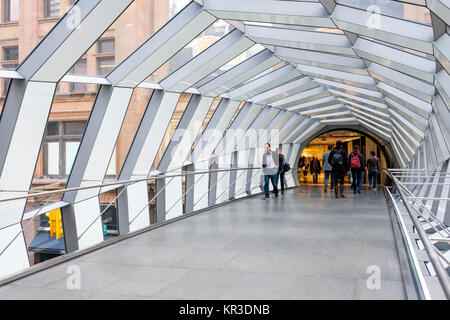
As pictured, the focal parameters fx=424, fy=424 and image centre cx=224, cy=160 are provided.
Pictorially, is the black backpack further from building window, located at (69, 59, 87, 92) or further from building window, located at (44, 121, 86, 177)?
building window, located at (69, 59, 87, 92)

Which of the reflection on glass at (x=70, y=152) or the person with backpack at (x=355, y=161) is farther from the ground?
the reflection on glass at (x=70, y=152)

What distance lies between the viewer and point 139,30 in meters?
6.68

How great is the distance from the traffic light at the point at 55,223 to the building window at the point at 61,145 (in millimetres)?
720

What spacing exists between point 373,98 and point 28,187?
8341 millimetres

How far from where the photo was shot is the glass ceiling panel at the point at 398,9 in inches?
169

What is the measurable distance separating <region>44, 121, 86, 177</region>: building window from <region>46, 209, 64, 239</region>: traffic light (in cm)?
72

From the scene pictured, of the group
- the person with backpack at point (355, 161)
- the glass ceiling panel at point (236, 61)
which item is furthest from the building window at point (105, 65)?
the person with backpack at point (355, 161)

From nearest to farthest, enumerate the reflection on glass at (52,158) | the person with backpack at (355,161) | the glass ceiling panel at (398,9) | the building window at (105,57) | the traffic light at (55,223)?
the glass ceiling panel at (398,9), the building window at (105,57), the reflection on glass at (52,158), the traffic light at (55,223), the person with backpack at (355,161)

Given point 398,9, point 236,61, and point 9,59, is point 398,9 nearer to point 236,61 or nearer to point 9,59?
point 9,59

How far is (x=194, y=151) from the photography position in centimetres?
1218

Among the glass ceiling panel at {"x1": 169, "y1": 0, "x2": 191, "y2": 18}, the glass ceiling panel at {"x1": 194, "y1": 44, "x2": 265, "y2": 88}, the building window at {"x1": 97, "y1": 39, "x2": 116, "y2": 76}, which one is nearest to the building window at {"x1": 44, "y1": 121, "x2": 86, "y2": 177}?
the building window at {"x1": 97, "y1": 39, "x2": 116, "y2": 76}

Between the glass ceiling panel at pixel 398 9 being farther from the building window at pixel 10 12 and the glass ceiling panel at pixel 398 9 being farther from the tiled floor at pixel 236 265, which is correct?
the building window at pixel 10 12

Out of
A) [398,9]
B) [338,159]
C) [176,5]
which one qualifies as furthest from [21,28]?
[338,159]
